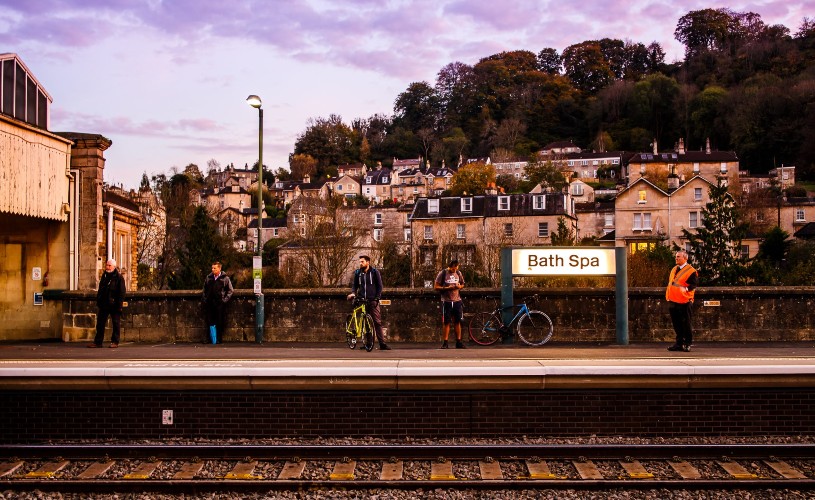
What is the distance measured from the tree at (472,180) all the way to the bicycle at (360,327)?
87942 mm

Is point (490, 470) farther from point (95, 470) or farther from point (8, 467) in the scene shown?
point (8, 467)

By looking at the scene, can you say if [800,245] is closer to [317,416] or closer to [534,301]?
[534,301]

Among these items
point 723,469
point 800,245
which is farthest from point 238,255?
point 723,469

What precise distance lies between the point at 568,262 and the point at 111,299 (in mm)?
8930

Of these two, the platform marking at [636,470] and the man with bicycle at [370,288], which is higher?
the man with bicycle at [370,288]

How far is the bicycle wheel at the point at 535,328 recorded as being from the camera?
1598 cm

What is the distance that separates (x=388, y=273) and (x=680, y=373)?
153 feet

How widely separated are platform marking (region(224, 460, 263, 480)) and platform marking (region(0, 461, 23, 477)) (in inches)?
94.5

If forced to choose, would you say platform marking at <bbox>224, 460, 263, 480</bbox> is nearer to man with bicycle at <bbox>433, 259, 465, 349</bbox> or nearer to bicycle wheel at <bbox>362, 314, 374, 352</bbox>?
bicycle wheel at <bbox>362, 314, 374, 352</bbox>

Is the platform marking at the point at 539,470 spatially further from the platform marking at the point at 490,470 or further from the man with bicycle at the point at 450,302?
the man with bicycle at the point at 450,302

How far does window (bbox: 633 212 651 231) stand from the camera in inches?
3066

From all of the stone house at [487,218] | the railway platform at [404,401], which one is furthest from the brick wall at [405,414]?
the stone house at [487,218]

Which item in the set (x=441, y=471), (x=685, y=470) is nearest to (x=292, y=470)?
(x=441, y=471)

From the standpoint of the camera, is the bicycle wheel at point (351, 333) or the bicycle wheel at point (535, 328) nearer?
the bicycle wheel at point (351, 333)
